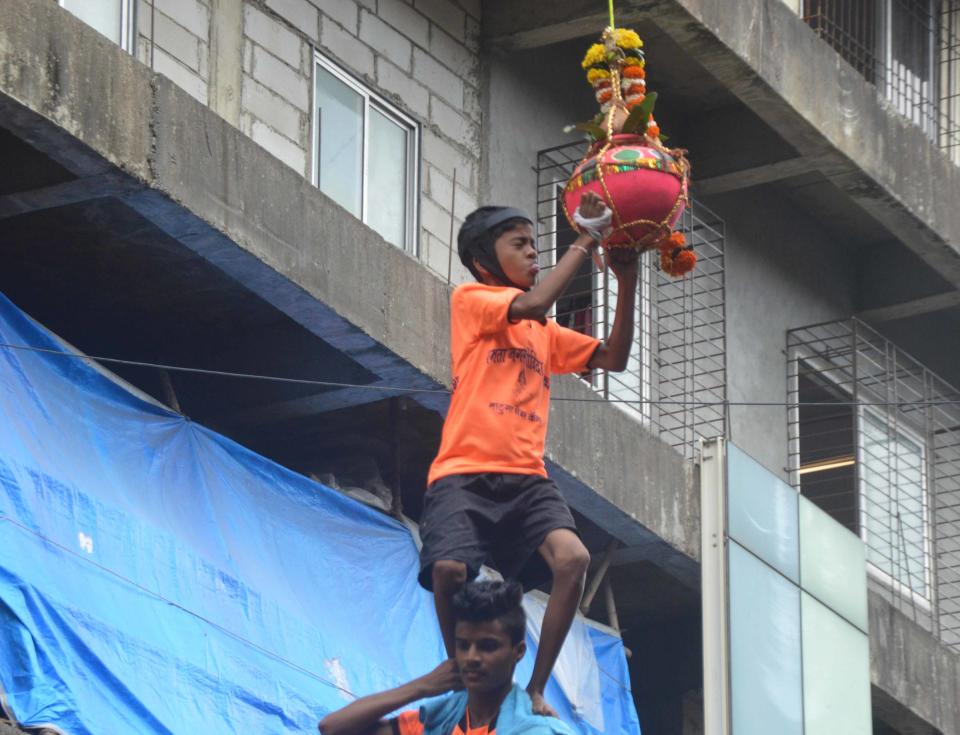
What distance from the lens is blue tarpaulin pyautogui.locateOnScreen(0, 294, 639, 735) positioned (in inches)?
455

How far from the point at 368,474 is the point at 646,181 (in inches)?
222

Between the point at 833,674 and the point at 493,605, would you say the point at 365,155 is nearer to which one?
the point at 833,674

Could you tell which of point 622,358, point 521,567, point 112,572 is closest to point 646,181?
point 622,358

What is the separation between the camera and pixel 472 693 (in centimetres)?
924

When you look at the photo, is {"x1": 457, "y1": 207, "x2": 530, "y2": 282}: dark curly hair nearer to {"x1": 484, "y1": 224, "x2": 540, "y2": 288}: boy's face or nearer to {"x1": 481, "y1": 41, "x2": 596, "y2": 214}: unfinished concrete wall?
{"x1": 484, "y1": 224, "x2": 540, "y2": 288}: boy's face

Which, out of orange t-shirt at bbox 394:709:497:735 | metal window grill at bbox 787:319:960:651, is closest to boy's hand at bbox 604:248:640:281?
orange t-shirt at bbox 394:709:497:735

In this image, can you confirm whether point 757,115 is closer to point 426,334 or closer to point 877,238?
point 877,238

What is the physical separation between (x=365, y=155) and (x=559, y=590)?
21.4 feet

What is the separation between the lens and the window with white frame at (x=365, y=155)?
15.6 meters

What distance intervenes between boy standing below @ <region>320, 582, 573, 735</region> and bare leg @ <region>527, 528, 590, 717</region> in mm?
339

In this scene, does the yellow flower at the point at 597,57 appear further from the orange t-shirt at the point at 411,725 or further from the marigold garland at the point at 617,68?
the orange t-shirt at the point at 411,725

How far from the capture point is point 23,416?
12.2 metres

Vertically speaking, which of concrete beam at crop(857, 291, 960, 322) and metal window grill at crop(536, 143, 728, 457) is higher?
concrete beam at crop(857, 291, 960, 322)

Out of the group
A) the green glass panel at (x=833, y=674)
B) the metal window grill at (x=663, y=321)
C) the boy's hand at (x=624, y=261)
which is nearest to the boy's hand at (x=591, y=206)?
the boy's hand at (x=624, y=261)
